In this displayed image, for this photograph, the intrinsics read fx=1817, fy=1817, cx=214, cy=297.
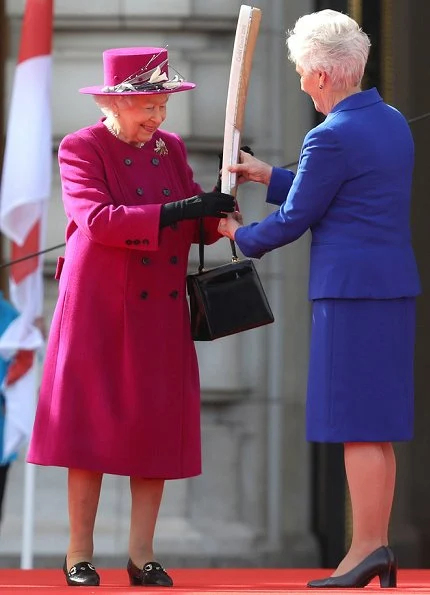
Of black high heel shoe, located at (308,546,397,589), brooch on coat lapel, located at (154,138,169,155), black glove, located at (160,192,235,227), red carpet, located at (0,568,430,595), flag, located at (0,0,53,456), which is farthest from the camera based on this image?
flag, located at (0,0,53,456)

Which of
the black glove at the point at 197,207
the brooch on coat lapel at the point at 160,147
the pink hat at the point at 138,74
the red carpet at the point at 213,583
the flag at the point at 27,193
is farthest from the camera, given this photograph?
the flag at the point at 27,193

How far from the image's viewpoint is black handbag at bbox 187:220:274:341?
5.07 m

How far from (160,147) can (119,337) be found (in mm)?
571

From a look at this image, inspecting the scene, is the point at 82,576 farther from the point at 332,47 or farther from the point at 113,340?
the point at 332,47

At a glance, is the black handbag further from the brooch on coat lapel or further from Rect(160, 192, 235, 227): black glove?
the brooch on coat lapel

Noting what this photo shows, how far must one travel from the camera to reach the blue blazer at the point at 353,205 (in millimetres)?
4883

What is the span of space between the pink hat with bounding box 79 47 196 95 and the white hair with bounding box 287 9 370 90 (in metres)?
0.39

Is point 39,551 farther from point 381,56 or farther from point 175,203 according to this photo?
point 175,203

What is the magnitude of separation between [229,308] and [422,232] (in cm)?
Answer: 281

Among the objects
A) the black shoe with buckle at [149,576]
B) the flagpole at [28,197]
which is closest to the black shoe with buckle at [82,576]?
the black shoe with buckle at [149,576]

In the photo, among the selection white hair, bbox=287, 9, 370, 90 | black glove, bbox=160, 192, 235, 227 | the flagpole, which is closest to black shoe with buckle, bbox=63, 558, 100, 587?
black glove, bbox=160, 192, 235, 227

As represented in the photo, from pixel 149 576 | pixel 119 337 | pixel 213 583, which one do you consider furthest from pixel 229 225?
pixel 213 583

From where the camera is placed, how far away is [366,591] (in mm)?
4586

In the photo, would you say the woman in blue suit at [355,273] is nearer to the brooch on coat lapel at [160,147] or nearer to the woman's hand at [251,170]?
the woman's hand at [251,170]
